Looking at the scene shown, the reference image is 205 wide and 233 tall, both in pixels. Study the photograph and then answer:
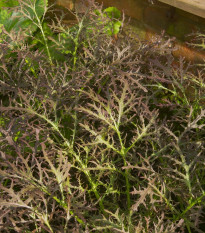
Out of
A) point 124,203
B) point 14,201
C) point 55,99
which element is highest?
point 55,99

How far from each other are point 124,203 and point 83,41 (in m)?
0.89

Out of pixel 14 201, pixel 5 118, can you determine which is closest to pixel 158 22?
pixel 5 118

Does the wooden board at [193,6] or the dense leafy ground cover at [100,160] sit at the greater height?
the wooden board at [193,6]

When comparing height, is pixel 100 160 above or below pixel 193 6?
below

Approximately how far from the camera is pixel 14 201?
1.02 m

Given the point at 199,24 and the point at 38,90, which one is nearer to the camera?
the point at 38,90

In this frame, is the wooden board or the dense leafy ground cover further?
the wooden board

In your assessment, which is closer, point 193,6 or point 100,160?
point 100,160

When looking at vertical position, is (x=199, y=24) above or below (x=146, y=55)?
above

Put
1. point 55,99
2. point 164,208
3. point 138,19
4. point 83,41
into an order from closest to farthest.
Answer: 1. point 164,208
2. point 55,99
3. point 83,41
4. point 138,19

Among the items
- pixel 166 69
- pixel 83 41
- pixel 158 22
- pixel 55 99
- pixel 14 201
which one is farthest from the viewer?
pixel 158 22

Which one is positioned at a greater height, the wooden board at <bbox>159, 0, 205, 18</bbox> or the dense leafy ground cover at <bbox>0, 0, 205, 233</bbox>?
the wooden board at <bbox>159, 0, 205, 18</bbox>

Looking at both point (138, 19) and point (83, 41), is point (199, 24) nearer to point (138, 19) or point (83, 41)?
point (138, 19)

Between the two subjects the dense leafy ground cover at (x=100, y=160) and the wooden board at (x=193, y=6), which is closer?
the dense leafy ground cover at (x=100, y=160)
